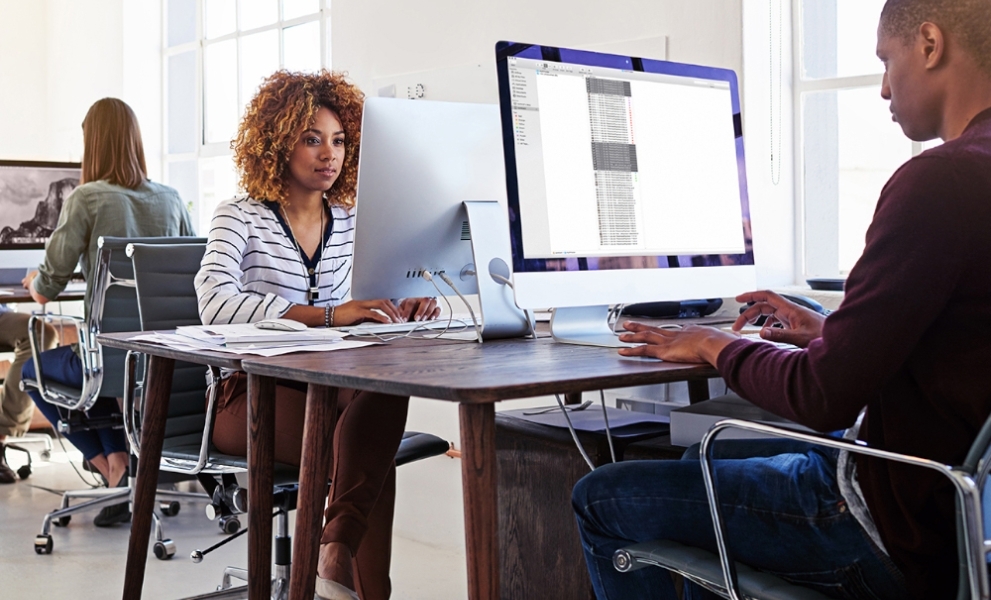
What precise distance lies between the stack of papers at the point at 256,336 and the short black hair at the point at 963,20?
1024mm

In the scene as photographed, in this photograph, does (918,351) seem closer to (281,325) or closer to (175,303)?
(281,325)

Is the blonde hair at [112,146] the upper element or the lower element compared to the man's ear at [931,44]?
upper

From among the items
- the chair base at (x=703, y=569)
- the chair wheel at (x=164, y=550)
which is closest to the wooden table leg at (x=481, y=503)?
the chair base at (x=703, y=569)

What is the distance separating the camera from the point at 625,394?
9.09 ft

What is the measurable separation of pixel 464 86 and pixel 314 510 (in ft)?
6.16

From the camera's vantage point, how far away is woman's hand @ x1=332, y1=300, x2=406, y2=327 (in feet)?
6.97

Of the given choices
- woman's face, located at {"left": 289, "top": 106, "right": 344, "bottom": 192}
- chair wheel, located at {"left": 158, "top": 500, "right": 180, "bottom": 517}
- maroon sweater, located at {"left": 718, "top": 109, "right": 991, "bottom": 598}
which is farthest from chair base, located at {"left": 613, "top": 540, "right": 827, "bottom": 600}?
chair wheel, located at {"left": 158, "top": 500, "right": 180, "bottom": 517}

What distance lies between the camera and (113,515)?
3.47 metres

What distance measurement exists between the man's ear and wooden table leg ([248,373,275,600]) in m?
1.09

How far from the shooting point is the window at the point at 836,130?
8.64 feet

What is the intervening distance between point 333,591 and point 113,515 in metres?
1.92

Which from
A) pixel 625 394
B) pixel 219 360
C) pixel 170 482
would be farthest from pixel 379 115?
pixel 170 482

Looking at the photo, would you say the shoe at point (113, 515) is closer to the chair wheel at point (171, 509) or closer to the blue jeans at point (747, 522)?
the chair wheel at point (171, 509)

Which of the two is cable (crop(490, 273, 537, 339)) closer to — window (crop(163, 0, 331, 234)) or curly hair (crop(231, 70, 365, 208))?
curly hair (crop(231, 70, 365, 208))
